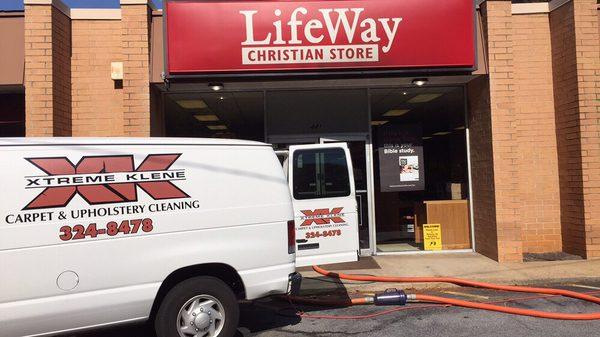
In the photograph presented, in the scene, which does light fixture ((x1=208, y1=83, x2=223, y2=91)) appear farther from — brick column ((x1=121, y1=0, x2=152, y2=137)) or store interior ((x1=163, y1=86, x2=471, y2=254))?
brick column ((x1=121, y1=0, x2=152, y2=137))

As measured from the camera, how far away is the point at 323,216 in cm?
707

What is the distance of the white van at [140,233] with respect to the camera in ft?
13.2

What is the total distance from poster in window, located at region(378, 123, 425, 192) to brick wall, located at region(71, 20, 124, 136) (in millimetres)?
5182

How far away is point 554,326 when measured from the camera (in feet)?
17.8

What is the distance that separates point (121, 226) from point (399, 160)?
22.5 ft

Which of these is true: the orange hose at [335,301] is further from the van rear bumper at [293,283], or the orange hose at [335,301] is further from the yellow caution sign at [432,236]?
the yellow caution sign at [432,236]

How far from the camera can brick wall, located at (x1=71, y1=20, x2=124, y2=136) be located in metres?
8.91

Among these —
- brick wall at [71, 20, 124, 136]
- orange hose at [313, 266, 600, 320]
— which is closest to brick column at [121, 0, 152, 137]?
brick wall at [71, 20, 124, 136]

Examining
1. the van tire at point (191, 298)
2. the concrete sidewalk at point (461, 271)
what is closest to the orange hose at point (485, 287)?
the concrete sidewalk at point (461, 271)

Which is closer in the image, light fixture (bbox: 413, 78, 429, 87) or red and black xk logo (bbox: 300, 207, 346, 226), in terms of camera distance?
red and black xk logo (bbox: 300, 207, 346, 226)

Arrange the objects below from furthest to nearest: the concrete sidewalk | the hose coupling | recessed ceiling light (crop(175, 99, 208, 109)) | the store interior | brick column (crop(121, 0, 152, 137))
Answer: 1. recessed ceiling light (crop(175, 99, 208, 109))
2. the store interior
3. brick column (crop(121, 0, 152, 137))
4. the concrete sidewalk
5. the hose coupling

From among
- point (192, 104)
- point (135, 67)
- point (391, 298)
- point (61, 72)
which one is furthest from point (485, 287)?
point (61, 72)

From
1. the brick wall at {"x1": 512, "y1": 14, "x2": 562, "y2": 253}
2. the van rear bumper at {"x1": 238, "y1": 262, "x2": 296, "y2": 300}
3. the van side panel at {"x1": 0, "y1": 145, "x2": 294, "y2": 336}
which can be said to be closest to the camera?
the van side panel at {"x1": 0, "y1": 145, "x2": 294, "y2": 336}

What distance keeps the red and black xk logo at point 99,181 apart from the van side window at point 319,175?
280 cm
